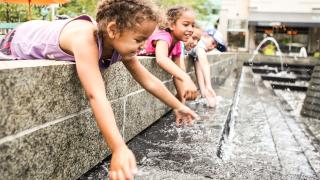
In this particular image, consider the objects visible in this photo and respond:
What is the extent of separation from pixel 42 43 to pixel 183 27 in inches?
70.8

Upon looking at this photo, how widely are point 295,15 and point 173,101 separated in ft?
99.4

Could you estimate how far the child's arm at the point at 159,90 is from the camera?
8.12 feet

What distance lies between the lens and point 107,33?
205cm

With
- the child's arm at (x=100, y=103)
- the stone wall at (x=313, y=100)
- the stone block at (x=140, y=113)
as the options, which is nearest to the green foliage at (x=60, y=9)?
the child's arm at (x=100, y=103)

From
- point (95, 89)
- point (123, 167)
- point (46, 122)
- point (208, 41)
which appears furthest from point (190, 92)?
point (208, 41)

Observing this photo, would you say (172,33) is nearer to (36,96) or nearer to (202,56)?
(202,56)

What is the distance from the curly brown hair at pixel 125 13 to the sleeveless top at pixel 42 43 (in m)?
0.12

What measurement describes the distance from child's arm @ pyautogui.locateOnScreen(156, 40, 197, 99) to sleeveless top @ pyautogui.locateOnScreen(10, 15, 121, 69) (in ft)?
2.65

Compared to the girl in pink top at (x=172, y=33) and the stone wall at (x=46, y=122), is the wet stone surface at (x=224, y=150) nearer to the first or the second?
the stone wall at (x=46, y=122)

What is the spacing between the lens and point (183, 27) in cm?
389

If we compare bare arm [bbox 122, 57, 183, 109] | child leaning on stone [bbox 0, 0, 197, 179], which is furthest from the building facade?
child leaning on stone [bbox 0, 0, 197, 179]

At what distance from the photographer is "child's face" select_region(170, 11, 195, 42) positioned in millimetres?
3883

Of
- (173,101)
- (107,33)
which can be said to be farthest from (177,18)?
(107,33)

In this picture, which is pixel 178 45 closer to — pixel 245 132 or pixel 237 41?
pixel 245 132
